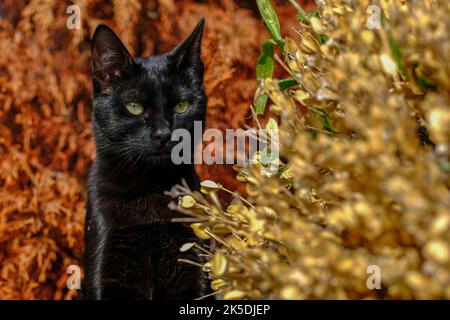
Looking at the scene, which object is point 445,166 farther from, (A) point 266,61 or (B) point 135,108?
(B) point 135,108

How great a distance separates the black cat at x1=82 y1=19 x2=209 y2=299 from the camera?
1.70 meters

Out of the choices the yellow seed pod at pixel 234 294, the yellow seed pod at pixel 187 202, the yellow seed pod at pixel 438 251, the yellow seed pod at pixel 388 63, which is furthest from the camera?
the yellow seed pod at pixel 187 202

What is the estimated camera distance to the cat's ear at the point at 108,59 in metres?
1.72

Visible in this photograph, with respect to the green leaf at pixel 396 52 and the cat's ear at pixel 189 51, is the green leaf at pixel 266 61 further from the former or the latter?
the green leaf at pixel 396 52

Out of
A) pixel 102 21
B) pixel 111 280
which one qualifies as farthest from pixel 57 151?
pixel 111 280

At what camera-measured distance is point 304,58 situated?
4.84ft

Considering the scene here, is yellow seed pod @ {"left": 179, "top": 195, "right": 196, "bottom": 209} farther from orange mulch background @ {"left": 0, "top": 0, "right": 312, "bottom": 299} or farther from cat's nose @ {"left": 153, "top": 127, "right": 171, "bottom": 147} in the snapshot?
orange mulch background @ {"left": 0, "top": 0, "right": 312, "bottom": 299}

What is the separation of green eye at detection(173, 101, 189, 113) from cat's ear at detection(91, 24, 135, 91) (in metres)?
0.17

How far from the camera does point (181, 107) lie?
5.89ft

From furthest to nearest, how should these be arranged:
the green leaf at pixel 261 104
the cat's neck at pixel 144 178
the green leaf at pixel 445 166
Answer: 1. the cat's neck at pixel 144 178
2. the green leaf at pixel 261 104
3. the green leaf at pixel 445 166

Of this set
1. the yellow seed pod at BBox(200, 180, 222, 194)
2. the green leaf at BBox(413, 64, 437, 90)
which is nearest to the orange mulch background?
the yellow seed pod at BBox(200, 180, 222, 194)

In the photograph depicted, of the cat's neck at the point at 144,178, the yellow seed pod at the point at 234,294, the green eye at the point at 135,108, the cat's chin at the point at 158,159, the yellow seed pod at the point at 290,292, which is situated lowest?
the yellow seed pod at the point at 290,292

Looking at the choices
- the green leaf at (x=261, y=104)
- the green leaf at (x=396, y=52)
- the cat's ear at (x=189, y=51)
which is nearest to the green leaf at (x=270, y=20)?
the green leaf at (x=261, y=104)
